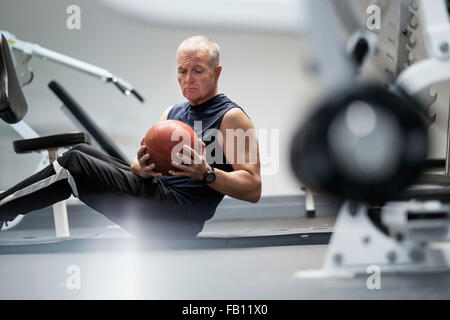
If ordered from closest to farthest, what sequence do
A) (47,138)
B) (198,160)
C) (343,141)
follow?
(343,141)
(198,160)
(47,138)

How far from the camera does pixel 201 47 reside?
1344 mm

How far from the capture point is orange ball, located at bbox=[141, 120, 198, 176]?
47.2 inches

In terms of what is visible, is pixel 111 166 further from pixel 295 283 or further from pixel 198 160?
pixel 295 283

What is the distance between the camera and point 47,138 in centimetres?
180

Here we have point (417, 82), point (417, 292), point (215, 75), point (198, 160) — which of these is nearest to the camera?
point (417, 82)

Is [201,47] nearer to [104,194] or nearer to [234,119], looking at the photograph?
[234,119]

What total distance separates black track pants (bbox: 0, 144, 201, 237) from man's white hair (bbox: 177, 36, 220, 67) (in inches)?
18.0

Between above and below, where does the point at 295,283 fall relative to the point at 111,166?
below

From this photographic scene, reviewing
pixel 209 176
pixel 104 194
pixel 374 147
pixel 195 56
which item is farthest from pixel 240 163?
pixel 374 147

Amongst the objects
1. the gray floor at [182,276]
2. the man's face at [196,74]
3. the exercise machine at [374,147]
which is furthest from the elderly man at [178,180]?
the exercise machine at [374,147]

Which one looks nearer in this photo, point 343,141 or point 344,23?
point 343,141

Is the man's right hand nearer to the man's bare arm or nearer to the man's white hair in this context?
the man's bare arm

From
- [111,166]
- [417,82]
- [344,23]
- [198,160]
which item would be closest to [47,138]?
[111,166]
